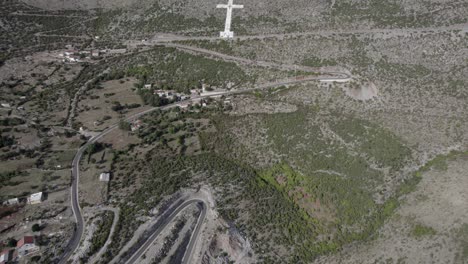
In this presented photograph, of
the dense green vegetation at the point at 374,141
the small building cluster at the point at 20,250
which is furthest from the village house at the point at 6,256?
the dense green vegetation at the point at 374,141

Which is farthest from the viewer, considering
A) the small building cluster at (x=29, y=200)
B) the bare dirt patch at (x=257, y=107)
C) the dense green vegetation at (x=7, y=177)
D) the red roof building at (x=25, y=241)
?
the bare dirt patch at (x=257, y=107)

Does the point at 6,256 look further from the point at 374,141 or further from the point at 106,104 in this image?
the point at 374,141

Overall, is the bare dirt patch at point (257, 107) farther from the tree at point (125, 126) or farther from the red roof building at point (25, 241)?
the red roof building at point (25, 241)

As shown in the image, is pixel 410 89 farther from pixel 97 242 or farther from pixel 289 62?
pixel 97 242

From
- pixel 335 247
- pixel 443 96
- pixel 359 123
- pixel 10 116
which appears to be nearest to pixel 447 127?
pixel 443 96

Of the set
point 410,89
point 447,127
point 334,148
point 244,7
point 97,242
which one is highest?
point 244,7

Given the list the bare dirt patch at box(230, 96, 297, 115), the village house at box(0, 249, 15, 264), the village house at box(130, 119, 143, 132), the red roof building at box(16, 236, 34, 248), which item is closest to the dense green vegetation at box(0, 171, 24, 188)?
the red roof building at box(16, 236, 34, 248)

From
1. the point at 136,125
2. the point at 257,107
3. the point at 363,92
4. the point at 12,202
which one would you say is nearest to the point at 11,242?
the point at 12,202
